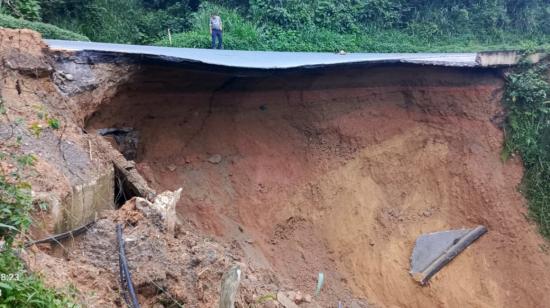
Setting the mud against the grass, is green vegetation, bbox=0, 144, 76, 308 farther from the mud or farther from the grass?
the grass

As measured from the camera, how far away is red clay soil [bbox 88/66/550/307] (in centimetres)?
595

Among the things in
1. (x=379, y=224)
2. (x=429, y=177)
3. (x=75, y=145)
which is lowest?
(x=379, y=224)

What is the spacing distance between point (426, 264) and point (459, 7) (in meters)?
10.9

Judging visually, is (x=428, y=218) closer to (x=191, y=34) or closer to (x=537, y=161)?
(x=537, y=161)

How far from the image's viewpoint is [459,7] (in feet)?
49.3

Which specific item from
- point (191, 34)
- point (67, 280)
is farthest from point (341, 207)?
point (191, 34)

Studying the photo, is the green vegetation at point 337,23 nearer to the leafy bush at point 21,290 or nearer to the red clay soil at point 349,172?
the red clay soil at point 349,172

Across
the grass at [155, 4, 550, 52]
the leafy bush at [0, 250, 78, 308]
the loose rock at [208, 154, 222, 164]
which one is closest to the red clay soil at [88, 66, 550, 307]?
the loose rock at [208, 154, 222, 164]

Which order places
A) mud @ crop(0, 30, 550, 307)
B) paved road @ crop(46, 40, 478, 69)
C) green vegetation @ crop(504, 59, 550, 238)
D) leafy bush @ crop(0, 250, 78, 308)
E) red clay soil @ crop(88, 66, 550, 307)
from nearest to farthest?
leafy bush @ crop(0, 250, 78, 308) → mud @ crop(0, 30, 550, 307) → paved road @ crop(46, 40, 478, 69) → red clay soil @ crop(88, 66, 550, 307) → green vegetation @ crop(504, 59, 550, 238)

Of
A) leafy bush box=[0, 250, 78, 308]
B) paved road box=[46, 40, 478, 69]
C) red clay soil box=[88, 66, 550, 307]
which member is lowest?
red clay soil box=[88, 66, 550, 307]

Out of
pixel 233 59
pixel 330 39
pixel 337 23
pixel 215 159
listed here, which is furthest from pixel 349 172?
pixel 337 23

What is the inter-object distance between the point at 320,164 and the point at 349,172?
0.41 m

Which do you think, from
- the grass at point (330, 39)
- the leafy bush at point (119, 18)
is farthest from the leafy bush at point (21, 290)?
the leafy bush at point (119, 18)

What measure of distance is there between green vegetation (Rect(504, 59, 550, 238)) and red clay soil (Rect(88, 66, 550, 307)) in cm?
15
